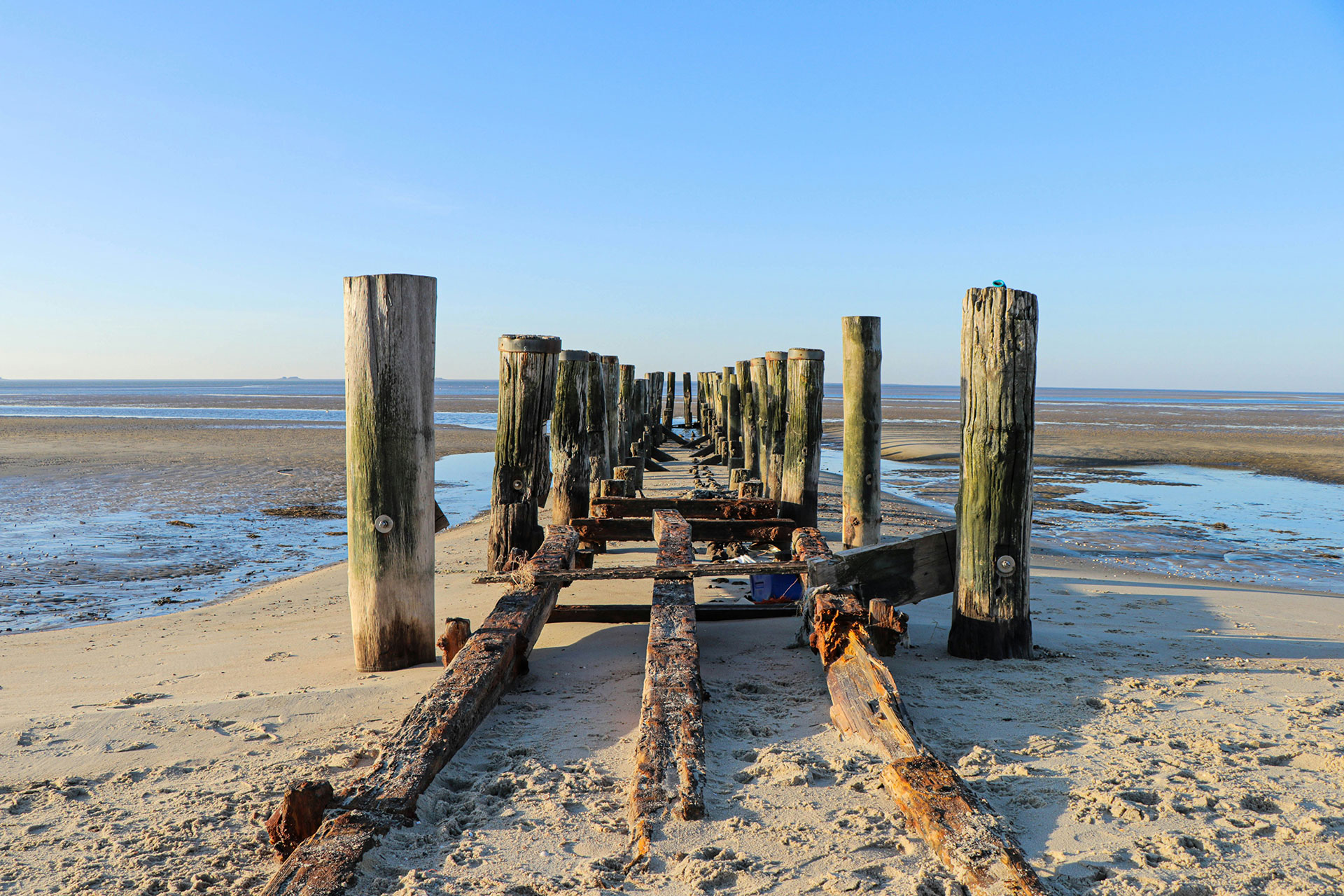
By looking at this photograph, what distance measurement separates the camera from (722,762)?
317cm

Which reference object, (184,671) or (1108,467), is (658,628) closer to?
(184,671)

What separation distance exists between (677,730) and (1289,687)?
10.5ft

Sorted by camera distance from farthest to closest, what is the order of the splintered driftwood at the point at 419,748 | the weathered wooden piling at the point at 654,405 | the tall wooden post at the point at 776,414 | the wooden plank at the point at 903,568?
the weathered wooden piling at the point at 654,405, the tall wooden post at the point at 776,414, the wooden plank at the point at 903,568, the splintered driftwood at the point at 419,748

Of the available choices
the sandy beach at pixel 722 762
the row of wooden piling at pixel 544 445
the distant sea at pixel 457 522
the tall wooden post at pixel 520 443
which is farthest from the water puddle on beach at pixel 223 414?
the sandy beach at pixel 722 762

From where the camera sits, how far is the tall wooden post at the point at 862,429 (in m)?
7.73

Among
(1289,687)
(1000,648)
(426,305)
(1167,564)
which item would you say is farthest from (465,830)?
(1167,564)

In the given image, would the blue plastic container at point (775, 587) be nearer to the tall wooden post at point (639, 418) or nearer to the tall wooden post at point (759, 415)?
the tall wooden post at point (759, 415)

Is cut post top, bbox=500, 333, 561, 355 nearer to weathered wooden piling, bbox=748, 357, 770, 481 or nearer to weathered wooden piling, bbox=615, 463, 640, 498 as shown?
weathered wooden piling, bbox=615, 463, 640, 498

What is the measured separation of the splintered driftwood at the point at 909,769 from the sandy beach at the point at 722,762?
9 cm

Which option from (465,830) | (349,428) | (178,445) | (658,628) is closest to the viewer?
(465,830)

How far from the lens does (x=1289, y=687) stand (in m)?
4.13

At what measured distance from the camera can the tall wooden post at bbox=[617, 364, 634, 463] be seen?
54.0 feet

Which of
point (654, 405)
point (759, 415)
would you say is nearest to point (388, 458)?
point (759, 415)

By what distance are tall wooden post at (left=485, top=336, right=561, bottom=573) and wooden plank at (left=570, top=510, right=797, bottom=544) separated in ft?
1.78
